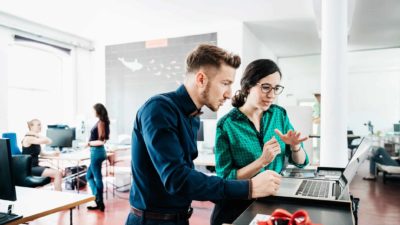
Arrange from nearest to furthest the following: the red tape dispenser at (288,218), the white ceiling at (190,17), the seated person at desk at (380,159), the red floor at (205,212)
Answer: the red tape dispenser at (288,218) < the red floor at (205,212) < the white ceiling at (190,17) < the seated person at desk at (380,159)

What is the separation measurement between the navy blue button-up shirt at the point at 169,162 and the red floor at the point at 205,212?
287 cm

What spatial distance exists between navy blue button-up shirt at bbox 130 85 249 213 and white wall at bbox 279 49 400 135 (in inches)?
370

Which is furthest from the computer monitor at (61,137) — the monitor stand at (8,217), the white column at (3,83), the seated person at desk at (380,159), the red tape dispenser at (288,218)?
the seated person at desk at (380,159)

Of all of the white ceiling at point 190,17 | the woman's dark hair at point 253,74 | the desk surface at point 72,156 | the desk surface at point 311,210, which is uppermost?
the white ceiling at point 190,17

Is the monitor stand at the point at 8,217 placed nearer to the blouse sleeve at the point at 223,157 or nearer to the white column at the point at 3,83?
the blouse sleeve at the point at 223,157

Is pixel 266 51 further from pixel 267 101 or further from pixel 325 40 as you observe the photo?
pixel 267 101

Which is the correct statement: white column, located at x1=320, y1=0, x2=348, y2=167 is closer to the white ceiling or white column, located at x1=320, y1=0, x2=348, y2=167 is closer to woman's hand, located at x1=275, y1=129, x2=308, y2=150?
the white ceiling

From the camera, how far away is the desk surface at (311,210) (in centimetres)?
92

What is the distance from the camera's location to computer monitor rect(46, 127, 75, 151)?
5.46m

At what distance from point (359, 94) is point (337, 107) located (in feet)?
26.5

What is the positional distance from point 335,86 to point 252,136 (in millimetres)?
2258

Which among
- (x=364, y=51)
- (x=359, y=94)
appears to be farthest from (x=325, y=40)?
(x=359, y=94)

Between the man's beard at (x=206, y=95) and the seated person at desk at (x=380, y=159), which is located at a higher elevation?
the man's beard at (x=206, y=95)

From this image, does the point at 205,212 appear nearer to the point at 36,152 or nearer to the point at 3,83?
the point at 36,152
